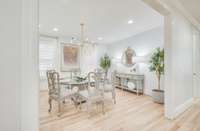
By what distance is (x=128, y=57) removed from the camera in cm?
580

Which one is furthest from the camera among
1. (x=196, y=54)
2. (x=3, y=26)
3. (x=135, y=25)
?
(x=135, y=25)

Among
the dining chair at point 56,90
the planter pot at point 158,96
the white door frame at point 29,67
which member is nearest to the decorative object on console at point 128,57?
the planter pot at point 158,96

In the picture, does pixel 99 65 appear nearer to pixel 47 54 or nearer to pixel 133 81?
pixel 133 81

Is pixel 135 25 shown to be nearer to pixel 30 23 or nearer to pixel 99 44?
pixel 99 44

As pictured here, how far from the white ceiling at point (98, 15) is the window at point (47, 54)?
3.21ft

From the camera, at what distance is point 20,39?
0.81m

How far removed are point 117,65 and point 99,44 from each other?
5.24 ft

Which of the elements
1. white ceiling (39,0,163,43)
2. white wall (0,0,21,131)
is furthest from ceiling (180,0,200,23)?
white wall (0,0,21,131)

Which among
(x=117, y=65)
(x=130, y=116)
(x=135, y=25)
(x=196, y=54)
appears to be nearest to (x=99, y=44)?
(x=117, y=65)

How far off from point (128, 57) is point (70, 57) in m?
2.72

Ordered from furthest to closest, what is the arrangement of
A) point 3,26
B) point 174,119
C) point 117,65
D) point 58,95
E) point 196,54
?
point 117,65 < point 196,54 < point 58,95 < point 174,119 < point 3,26

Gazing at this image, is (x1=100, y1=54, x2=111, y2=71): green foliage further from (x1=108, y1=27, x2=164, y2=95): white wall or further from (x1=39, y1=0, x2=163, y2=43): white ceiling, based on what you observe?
Result: (x1=39, y1=0, x2=163, y2=43): white ceiling

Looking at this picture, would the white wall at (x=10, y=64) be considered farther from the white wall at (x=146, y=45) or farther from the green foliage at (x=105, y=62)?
the green foliage at (x=105, y=62)

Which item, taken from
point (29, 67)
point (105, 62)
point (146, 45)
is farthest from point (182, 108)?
point (105, 62)
